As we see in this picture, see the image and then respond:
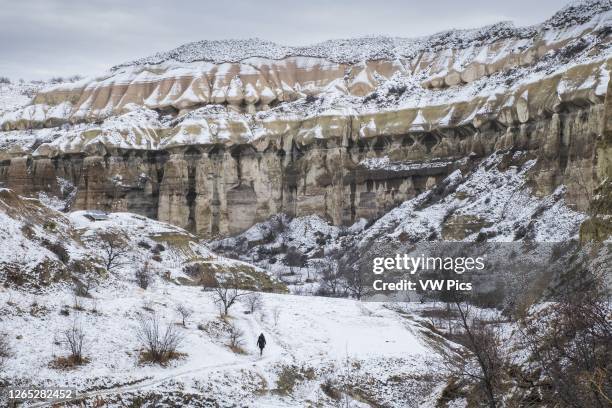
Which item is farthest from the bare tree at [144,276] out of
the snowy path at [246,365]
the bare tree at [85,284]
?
the snowy path at [246,365]

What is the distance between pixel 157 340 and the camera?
33656mm

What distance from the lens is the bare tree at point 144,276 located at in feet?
173

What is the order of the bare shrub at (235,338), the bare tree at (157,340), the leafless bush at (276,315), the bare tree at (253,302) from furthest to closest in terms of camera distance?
the bare tree at (253,302) → the leafless bush at (276,315) → the bare shrub at (235,338) → the bare tree at (157,340)

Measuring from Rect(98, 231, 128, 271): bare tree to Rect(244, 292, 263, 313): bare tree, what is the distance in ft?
36.1

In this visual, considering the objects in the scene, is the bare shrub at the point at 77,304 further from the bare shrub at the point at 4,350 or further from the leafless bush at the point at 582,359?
the leafless bush at the point at 582,359

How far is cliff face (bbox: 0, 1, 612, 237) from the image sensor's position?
88.9 metres

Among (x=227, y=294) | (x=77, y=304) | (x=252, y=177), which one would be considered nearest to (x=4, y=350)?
(x=77, y=304)

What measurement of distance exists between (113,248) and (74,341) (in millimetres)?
33789

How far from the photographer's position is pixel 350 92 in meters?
125

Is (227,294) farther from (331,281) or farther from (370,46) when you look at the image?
(370,46)

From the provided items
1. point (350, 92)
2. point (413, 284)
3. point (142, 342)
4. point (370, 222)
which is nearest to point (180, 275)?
point (413, 284)

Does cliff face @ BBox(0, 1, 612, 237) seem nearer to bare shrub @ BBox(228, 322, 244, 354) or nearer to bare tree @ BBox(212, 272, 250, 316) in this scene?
bare tree @ BBox(212, 272, 250, 316)

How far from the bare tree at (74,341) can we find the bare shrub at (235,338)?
858 centimetres

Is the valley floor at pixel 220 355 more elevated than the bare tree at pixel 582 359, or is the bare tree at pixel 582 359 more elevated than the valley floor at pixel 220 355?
the bare tree at pixel 582 359
